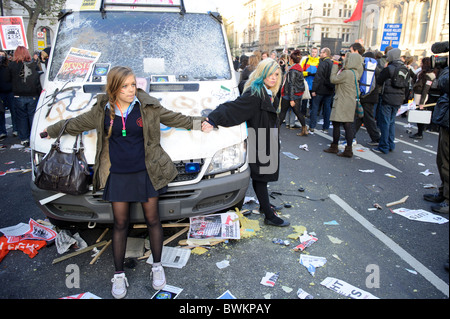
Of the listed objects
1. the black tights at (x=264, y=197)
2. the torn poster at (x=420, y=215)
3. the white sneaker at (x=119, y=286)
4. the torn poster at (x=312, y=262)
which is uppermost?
the black tights at (x=264, y=197)

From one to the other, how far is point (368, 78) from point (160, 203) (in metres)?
6.39

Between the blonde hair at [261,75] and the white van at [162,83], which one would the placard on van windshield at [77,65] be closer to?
the white van at [162,83]

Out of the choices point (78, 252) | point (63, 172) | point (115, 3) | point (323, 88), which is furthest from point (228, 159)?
point (323, 88)

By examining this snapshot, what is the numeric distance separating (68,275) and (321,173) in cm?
448

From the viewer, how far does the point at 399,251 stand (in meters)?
3.66

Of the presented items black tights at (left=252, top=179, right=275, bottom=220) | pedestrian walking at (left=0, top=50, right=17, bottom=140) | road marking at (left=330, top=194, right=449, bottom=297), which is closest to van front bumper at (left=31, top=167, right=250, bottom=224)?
black tights at (left=252, top=179, right=275, bottom=220)

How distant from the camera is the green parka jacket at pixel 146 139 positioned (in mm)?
2904

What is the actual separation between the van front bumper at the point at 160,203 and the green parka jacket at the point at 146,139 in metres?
0.19

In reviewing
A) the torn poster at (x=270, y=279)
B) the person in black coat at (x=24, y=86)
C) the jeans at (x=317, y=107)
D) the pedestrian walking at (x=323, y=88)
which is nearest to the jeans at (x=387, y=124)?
the pedestrian walking at (x=323, y=88)

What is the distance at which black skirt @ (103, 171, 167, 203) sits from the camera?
2.89m

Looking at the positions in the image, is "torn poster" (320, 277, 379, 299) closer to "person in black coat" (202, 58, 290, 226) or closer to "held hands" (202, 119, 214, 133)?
"person in black coat" (202, 58, 290, 226)

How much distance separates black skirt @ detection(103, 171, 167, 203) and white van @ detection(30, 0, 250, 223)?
204mm
